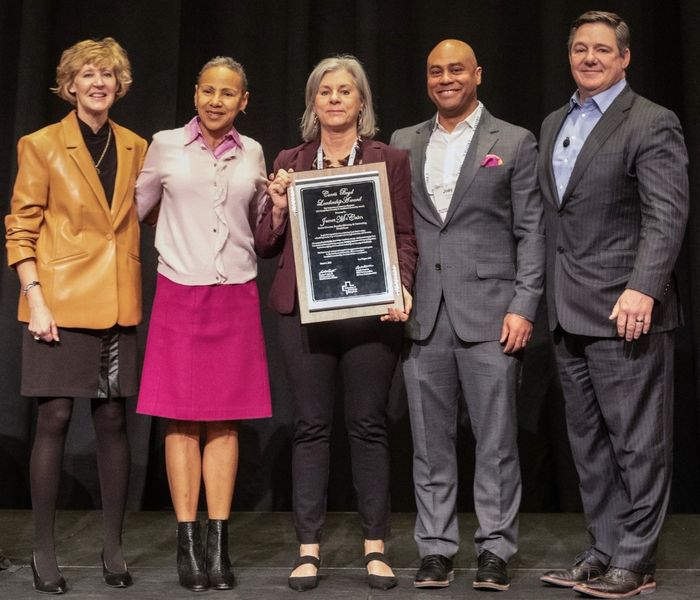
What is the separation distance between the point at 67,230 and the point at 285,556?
4.58 feet

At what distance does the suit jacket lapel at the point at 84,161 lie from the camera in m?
3.16

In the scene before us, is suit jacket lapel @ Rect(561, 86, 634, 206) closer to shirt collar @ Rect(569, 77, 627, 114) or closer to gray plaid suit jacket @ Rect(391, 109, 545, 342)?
shirt collar @ Rect(569, 77, 627, 114)

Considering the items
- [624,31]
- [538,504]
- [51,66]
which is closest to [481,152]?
[624,31]

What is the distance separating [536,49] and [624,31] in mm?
1490

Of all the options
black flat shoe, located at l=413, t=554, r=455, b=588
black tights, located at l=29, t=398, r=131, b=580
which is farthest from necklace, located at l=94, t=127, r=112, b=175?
black flat shoe, located at l=413, t=554, r=455, b=588

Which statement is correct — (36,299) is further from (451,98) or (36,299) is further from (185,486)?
(451,98)

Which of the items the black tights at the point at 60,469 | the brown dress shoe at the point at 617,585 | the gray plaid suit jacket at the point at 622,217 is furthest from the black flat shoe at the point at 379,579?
the gray plaid suit jacket at the point at 622,217

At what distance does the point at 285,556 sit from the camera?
366 centimetres

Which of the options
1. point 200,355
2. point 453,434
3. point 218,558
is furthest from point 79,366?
point 453,434

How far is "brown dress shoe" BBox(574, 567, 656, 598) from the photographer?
3.02 metres

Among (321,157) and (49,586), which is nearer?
(49,586)

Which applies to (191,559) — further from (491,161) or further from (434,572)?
A: (491,161)

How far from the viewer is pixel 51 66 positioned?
15.4ft

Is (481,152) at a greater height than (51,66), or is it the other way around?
(51,66)
